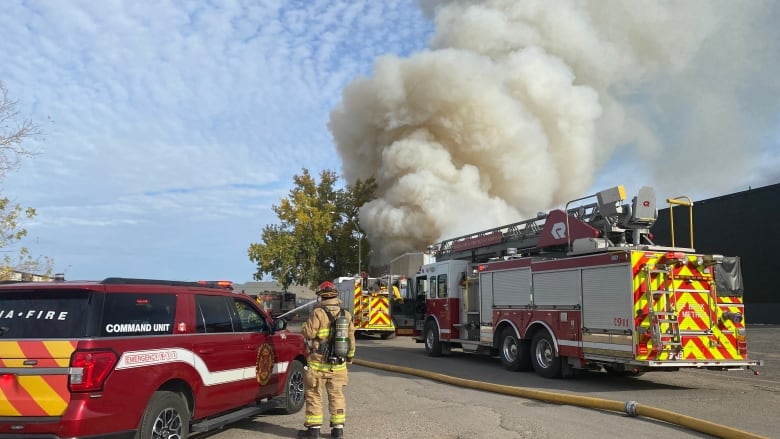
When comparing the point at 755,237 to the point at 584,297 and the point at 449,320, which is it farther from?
the point at 584,297

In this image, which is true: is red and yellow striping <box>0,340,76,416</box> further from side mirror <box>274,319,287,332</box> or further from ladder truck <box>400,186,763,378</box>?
ladder truck <box>400,186,763,378</box>

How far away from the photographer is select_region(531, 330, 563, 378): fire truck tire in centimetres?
1070

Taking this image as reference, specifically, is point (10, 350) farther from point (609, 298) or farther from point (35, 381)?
point (609, 298)

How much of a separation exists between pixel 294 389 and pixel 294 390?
1 centimetres

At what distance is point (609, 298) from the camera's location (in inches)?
373

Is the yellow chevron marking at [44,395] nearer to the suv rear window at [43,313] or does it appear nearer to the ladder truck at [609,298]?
the suv rear window at [43,313]

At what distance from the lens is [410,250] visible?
121 ft

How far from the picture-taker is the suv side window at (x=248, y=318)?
6.50 metres

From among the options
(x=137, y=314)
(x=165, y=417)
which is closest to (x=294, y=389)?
(x=165, y=417)

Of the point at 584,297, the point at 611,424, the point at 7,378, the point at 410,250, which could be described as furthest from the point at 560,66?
the point at 7,378

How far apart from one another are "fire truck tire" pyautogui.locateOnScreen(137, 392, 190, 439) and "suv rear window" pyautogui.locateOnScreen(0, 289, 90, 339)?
2.72 feet

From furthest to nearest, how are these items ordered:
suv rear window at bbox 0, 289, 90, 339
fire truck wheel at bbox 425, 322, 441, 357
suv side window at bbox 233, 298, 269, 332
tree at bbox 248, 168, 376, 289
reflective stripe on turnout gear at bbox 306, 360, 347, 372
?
tree at bbox 248, 168, 376, 289, fire truck wheel at bbox 425, 322, 441, 357, suv side window at bbox 233, 298, 269, 332, reflective stripe on turnout gear at bbox 306, 360, 347, 372, suv rear window at bbox 0, 289, 90, 339

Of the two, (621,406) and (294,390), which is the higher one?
(294,390)

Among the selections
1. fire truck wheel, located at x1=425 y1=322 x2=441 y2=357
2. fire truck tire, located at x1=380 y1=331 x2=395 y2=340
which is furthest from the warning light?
fire truck tire, located at x1=380 y1=331 x2=395 y2=340
